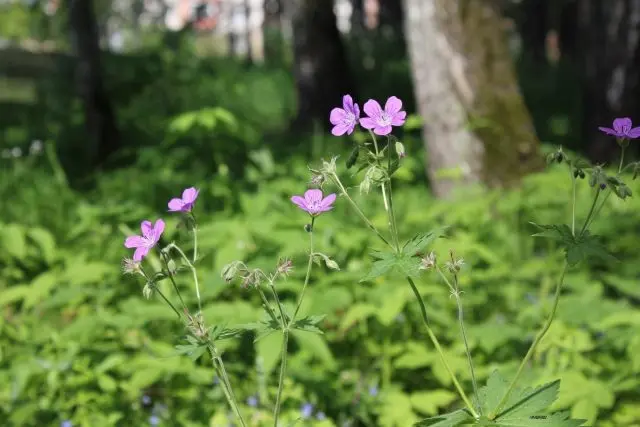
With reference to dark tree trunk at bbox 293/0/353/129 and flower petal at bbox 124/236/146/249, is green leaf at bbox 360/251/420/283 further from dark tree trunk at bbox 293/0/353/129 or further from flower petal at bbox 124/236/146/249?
dark tree trunk at bbox 293/0/353/129

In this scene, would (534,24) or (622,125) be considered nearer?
(622,125)

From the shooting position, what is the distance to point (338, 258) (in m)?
3.68

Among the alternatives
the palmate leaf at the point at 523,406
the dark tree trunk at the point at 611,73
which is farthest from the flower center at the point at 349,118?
the dark tree trunk at the point at 611,73

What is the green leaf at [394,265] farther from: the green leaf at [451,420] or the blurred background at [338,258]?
the blurred background at [338,258]

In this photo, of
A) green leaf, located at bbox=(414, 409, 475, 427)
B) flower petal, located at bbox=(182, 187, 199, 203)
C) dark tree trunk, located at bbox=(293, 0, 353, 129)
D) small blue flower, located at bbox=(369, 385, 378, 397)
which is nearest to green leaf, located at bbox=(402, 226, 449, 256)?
green leaf, located at bbox=(414, 409, 475, 427)

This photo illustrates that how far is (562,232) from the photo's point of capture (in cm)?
166

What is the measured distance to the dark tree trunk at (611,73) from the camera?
5.96 meters

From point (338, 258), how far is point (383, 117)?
2107 mm

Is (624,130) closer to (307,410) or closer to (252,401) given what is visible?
(307,410)

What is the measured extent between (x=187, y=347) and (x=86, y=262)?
2.27 meters

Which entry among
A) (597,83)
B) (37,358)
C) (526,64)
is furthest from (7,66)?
(37,358)

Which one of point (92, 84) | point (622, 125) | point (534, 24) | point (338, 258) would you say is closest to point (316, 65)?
point (92, 84)

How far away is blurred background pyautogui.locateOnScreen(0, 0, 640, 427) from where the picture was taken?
2.97 meters

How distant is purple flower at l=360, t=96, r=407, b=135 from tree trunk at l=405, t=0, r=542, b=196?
352 cm
